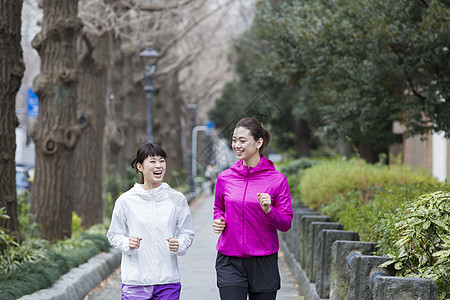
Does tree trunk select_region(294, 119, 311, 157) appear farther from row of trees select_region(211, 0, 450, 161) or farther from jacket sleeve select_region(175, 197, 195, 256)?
jacket sleeve select_region(175, 197, 195, 256)

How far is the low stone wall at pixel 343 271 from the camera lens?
172 inches

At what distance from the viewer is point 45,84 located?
470 inches

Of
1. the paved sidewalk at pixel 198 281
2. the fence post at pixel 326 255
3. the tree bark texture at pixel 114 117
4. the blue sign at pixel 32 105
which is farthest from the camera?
the blue sign at pixel 32 105

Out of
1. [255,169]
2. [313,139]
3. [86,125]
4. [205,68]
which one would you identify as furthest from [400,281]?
[205,68]

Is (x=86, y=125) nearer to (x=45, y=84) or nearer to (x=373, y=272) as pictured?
(x=45, y=84)

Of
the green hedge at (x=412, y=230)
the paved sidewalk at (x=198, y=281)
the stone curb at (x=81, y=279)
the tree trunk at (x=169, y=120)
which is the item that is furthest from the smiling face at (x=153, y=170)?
the tree trunk at (x=169, y=120)

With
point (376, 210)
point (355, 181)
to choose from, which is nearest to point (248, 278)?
point (376, 210)

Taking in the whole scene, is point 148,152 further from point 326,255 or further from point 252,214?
point 326,255

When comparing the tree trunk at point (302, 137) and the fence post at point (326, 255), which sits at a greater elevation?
the tree trunk at point (302, 137)

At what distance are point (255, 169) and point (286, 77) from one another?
38.4 feet

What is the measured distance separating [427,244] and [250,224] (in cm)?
127

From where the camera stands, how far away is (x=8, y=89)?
914 centimetres

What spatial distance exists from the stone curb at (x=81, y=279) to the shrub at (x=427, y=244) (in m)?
4.01

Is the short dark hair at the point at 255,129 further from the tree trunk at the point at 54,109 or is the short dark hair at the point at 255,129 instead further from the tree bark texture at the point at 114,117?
the tree bark texture at the point at 114,117
